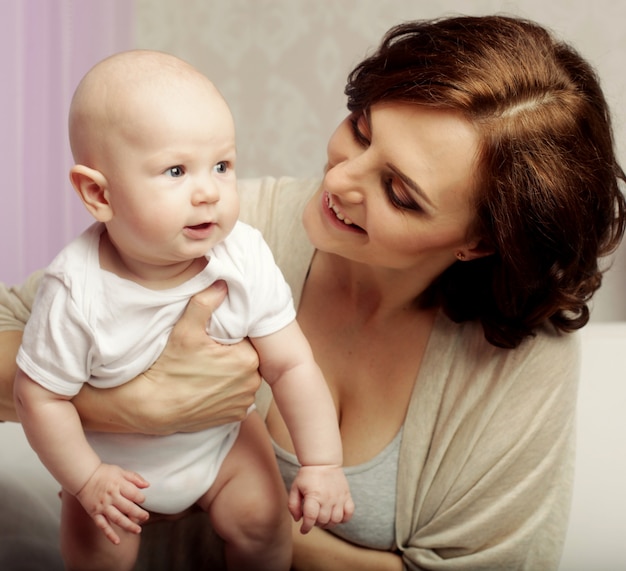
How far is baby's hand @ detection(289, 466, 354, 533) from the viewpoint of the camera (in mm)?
1289

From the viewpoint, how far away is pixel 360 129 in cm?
153

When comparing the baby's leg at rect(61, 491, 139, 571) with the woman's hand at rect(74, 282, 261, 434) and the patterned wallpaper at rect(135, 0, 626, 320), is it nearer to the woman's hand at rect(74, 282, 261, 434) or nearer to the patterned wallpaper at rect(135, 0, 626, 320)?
the woman's hand at rect(74, 282, 261, 434)

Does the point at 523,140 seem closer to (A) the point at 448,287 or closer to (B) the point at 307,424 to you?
(A) the point at 448,287

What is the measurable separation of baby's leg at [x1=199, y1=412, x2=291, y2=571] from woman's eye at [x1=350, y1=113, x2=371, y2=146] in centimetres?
53

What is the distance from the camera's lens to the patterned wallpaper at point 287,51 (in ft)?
9.91

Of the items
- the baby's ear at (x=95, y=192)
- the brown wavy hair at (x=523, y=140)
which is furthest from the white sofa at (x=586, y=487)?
the baby's ear at (x=95, y=192)

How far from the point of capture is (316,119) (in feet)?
10.7

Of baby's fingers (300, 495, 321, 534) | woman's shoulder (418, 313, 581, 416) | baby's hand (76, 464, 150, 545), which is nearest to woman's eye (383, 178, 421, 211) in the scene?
woman's shoulder (418, 313, 581, 416)

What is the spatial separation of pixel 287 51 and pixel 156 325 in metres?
2.20

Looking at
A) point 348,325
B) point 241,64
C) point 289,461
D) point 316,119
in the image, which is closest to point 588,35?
point 316,119

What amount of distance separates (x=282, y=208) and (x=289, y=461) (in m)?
0.52

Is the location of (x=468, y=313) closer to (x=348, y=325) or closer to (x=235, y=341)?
(x=348, y=325)

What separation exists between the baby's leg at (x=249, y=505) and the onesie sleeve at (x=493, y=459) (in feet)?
1.29

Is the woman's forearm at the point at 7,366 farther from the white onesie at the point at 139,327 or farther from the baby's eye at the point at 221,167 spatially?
the baby's eye at the point at 221,167
